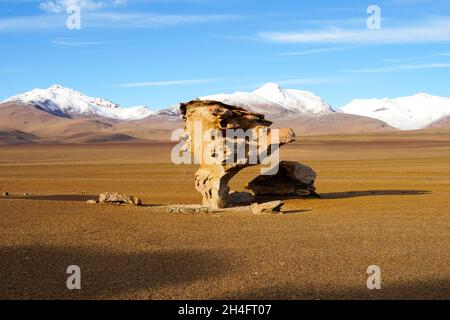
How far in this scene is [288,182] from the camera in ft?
88.4

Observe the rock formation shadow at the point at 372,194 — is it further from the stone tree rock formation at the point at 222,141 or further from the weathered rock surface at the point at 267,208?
the weathered rock surface at the point at 267,208

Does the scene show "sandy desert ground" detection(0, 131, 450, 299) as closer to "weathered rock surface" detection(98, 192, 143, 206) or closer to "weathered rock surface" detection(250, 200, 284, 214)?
"weathered rock surface" detection(250, 200, 284, 214)

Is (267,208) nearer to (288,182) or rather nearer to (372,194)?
(288,182)

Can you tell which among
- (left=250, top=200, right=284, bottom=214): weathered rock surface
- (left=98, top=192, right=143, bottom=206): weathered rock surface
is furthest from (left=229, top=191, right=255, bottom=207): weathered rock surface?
(left=98, top=192, right=143, bottom=206): weathered rock surface

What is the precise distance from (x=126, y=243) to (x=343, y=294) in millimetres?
6244

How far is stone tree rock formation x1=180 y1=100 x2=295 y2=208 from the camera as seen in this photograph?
882 inches

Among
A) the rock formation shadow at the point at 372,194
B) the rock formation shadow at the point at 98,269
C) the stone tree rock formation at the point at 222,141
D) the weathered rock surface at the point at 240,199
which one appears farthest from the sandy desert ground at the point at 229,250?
the stone tree rock formation at the point at 222,141

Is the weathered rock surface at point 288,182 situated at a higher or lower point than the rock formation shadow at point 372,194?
higher

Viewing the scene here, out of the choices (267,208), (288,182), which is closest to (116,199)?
(267,208)

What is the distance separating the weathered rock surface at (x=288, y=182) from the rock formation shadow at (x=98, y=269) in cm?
1371

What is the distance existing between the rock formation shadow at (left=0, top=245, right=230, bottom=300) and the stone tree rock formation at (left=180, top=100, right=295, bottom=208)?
31.0 ft

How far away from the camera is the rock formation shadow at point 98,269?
9.93 meters
